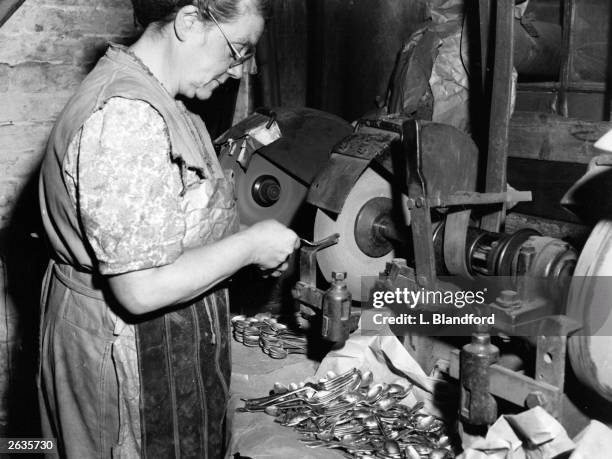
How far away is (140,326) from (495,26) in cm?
182

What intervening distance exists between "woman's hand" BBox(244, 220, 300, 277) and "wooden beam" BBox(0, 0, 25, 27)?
169cm

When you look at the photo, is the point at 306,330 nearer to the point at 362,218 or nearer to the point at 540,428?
the point at 362,218

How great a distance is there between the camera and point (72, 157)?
3.98 ft

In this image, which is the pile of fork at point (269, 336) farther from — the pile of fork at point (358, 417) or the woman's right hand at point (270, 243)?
the woman's right hand at point (270, 243)

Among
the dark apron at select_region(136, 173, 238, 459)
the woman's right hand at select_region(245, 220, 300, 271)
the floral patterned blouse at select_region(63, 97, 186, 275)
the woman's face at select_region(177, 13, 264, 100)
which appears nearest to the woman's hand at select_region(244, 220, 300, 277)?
the woman's right hand at select_region(245, 220, 300, 271)

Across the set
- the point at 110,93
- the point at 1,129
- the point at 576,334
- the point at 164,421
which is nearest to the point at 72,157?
the point at 110,93

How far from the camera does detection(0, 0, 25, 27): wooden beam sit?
243cm

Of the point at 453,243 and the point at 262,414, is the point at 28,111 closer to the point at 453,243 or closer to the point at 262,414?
the point at 262,414

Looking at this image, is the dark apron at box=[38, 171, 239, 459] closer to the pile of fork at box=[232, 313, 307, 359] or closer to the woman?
the woman

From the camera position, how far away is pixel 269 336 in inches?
84.5

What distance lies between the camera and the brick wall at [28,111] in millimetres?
2641

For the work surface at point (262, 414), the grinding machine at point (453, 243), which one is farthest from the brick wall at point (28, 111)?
the work surface at point (262, 414)

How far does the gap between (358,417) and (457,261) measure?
52 cm

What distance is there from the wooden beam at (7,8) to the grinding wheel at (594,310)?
90.8 inches
